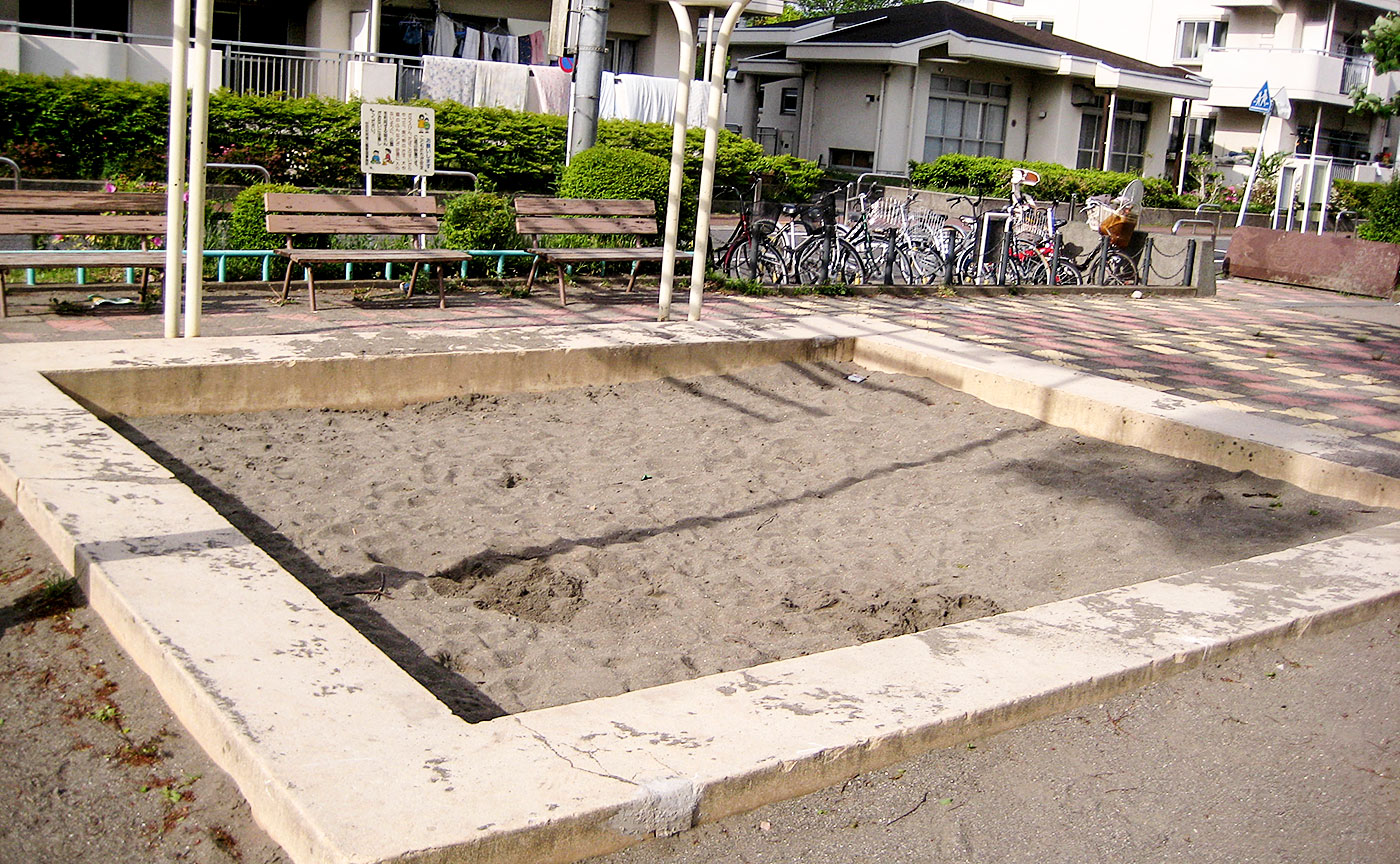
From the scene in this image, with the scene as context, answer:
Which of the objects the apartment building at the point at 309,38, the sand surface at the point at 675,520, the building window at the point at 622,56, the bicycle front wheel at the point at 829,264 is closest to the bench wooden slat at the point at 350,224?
the sand surface at the point at 675,520

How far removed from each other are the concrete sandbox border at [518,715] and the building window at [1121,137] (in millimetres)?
28717

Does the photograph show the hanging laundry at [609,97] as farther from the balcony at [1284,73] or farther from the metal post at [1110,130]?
the balcony at [1284,73]

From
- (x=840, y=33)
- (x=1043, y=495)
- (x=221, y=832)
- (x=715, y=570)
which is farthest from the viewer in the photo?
(x=840, y=33)

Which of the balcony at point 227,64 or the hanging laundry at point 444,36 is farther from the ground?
the hanging laundry at point 444,36

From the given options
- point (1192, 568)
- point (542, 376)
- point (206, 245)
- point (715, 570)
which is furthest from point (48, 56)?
point (1192, 568)

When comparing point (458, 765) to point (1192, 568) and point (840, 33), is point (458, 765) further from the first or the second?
point (840, 33)

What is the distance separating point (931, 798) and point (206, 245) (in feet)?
28.7

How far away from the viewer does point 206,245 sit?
10.3 m

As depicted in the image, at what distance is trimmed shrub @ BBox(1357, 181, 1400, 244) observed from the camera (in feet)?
63.0

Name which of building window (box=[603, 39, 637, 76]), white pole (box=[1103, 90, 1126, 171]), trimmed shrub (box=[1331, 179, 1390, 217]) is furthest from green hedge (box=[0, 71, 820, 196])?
trimmed shrub (box=[1331, 179, 1390, 217])

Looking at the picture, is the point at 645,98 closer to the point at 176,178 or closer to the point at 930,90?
the point at 930,90

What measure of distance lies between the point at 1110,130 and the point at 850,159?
7493mm

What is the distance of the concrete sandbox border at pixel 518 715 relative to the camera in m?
2.84

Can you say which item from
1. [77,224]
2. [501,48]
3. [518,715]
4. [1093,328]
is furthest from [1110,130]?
[518,715]
